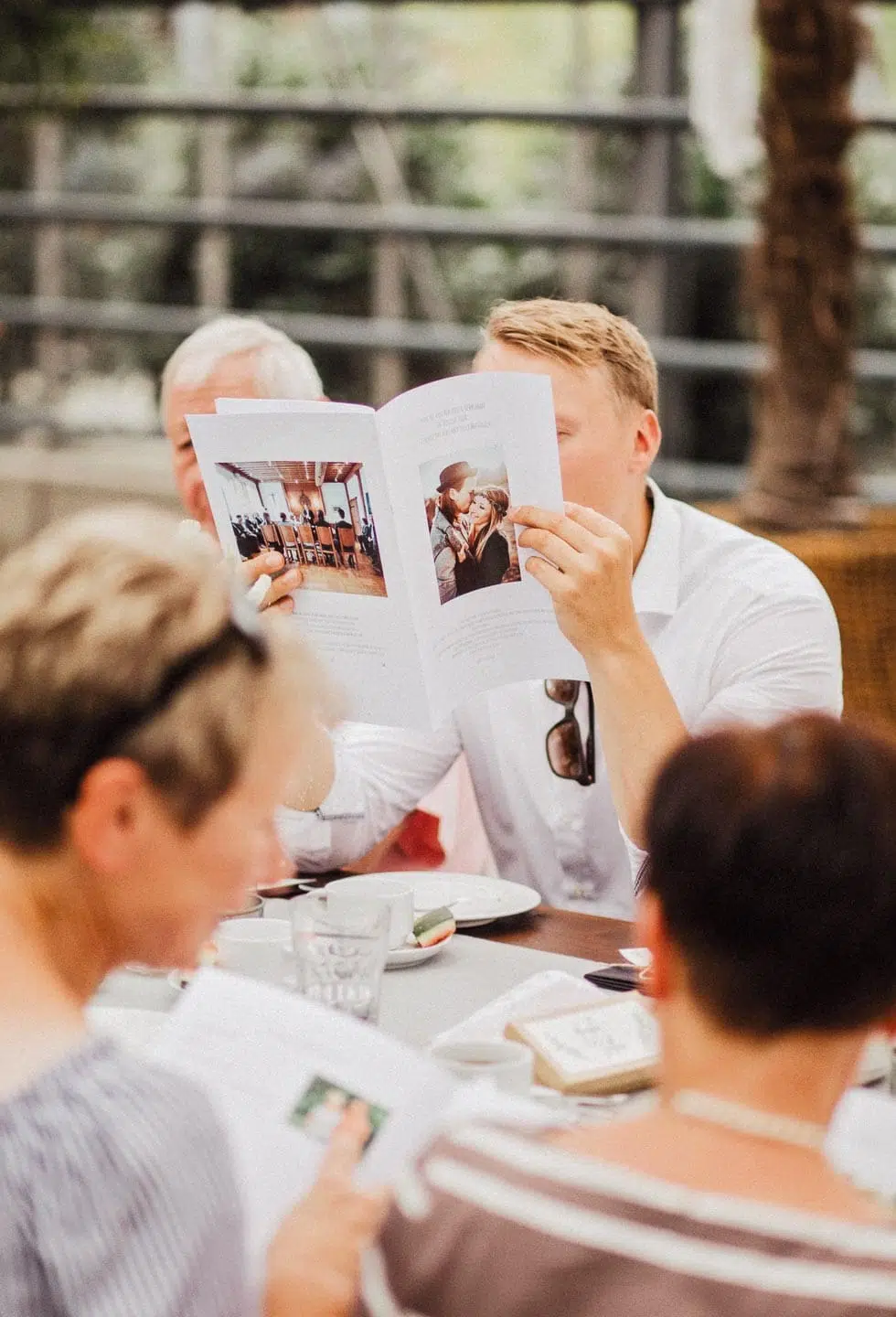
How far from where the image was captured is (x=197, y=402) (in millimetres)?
2830

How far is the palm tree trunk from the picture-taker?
14.5 feet

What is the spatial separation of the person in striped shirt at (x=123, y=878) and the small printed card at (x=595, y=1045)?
39 centimetres

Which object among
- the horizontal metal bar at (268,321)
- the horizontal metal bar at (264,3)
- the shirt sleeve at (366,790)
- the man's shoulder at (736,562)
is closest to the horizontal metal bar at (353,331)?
the horizontal metal bar at (268,321)

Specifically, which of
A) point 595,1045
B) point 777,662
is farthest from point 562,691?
point 595,1045

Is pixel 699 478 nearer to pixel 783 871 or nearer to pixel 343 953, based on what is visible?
pixel 343 953

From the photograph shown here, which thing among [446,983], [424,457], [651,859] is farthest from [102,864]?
[424,457]

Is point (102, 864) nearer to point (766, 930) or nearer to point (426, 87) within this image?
point (766, 930)

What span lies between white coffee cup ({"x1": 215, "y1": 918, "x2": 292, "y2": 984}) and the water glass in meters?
0.13

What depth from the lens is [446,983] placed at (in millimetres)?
1787

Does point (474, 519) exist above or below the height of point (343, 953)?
above

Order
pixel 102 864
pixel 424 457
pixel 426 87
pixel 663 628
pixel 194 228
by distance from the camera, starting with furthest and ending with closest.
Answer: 1. pixel 194 228
2. pixel 426 87
3. pixel 663 628
4. pixel 424 457
5. pixel 102 864

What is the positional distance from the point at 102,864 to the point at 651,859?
338mm

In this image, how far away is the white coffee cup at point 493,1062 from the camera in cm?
137

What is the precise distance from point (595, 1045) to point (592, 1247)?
67 cm
